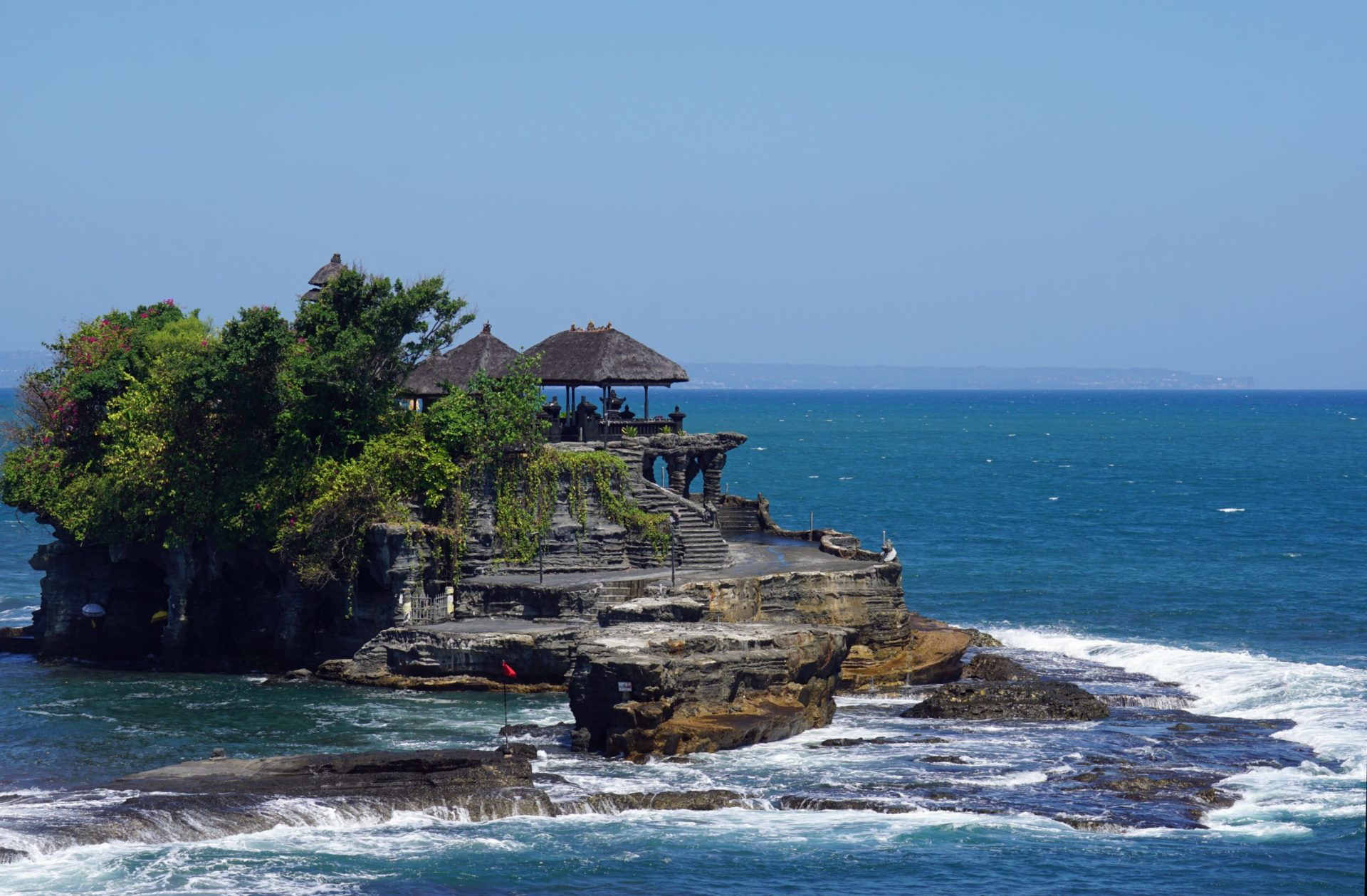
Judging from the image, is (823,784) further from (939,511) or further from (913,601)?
(939,511)

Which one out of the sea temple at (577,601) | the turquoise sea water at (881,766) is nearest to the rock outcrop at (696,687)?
the sea temple at (577,601)

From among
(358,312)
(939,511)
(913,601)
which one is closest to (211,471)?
(358,312)

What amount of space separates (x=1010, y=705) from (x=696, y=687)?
862 centimetres

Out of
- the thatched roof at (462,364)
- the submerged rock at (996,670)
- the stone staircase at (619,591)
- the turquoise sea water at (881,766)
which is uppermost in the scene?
the thatched roof at (462,364)

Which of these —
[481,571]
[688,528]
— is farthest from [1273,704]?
[481,571]

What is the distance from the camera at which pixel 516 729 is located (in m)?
37.1

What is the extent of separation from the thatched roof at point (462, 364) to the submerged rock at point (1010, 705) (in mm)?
16657

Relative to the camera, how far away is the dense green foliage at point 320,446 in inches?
1732

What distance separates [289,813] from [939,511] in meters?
67.3

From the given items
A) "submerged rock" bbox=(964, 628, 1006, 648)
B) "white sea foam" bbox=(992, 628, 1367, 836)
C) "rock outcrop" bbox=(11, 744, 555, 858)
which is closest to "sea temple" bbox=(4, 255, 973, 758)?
"submerged rock" bbox=(964, 628, 1006, 648)

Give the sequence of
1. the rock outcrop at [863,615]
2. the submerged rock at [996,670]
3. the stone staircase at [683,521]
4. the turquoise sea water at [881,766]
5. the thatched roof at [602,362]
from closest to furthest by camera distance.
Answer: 1. the turquoise sea water at [881,766]
2. the rock outcrop at [863,615]
3. the submerged rock at [996,670]
4. the stone staircase at [683,521]
5. the thatched roof at [602,362]

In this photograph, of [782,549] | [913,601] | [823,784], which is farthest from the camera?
[913,601]

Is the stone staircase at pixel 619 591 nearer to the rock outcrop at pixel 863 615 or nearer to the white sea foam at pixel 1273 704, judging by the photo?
the rock outcrop at pixel 863 615

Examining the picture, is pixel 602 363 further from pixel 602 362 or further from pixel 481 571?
pixel 481 571
